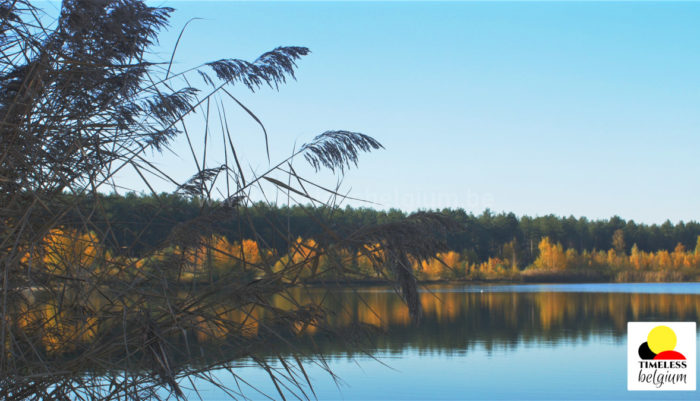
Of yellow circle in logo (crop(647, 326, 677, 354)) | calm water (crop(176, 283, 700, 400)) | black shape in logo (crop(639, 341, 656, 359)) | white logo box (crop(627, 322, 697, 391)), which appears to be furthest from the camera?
yellow circle in logo (crop(647, 326, 677, 354))

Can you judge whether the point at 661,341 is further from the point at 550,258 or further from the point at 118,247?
the point at 550,258

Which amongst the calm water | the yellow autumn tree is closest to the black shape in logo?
the calm water

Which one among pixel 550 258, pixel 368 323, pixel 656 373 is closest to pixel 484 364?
pixel 656 373

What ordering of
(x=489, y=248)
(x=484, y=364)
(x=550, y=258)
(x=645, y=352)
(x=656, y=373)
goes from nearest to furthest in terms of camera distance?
(x=656, y=373) < (x=645, y=352) < (x=484, y=364) < (x=550, y=258) < (x=489, y=248)

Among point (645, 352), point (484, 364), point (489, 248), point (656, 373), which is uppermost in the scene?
point (489, 248)

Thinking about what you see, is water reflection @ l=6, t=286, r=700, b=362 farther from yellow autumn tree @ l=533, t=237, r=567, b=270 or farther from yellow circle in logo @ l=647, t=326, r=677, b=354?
yellow autumn tree @ l=533, t=237, r=567, b=270

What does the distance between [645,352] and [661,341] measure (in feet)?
3.99

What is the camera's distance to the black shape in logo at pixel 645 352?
538 inches

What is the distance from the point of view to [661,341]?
48.4 ft

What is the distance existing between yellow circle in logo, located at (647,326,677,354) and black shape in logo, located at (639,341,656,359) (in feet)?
0.53

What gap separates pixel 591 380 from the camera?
522 inches

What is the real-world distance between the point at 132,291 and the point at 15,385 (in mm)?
526

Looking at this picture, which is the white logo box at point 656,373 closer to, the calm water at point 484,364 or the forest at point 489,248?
the calm water at point 484,364

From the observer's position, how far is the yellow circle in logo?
47.8 feet
